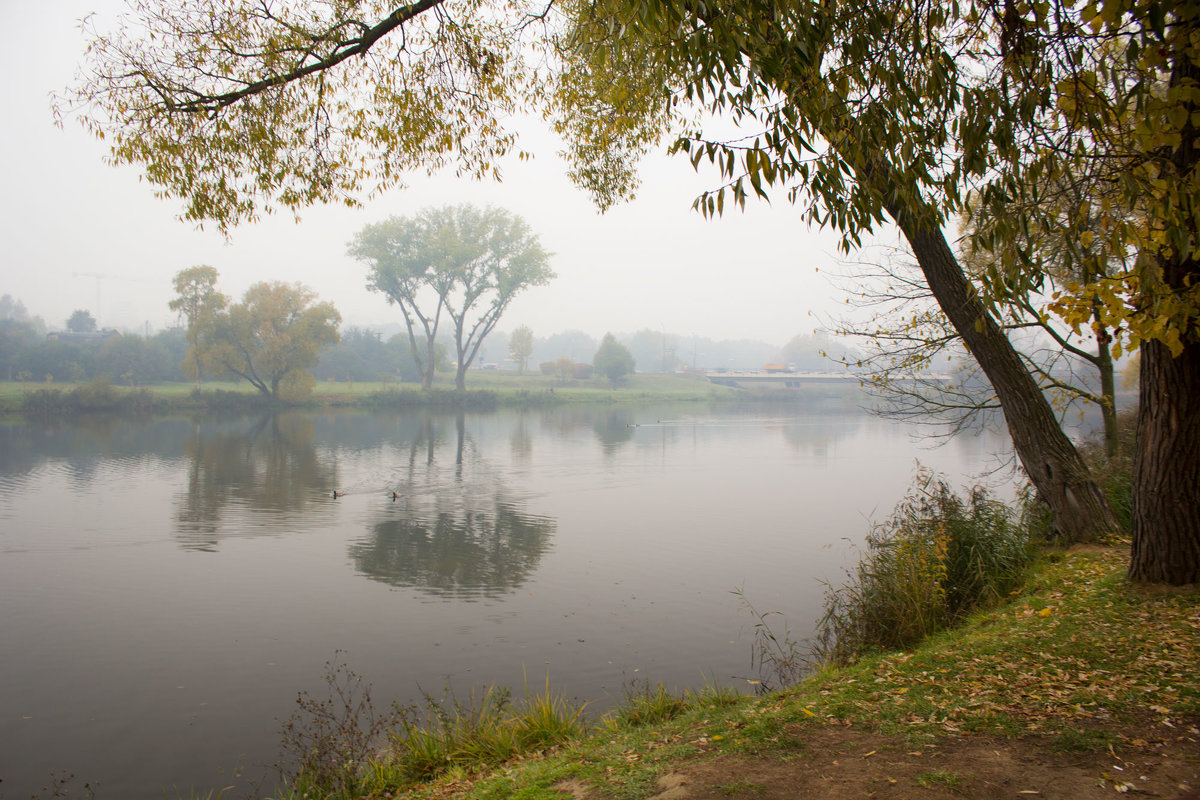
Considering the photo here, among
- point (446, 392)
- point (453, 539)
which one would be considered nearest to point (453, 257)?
point (446, 392)

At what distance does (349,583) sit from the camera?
10.7 metres

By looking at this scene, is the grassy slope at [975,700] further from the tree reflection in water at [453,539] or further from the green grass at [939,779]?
the tree reflection in water at [453,539]

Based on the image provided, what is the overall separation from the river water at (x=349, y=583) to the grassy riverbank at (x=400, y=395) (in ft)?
58.9

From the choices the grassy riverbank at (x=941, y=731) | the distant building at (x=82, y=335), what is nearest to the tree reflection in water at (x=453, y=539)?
the grassy riverbank at (x=941, y=731)

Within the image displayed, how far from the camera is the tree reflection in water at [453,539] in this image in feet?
35.7

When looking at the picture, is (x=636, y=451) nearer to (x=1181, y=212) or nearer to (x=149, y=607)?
(x=149, y=607)

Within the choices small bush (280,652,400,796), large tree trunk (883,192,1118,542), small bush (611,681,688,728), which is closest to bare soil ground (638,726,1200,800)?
small bush (611,681,688,728)

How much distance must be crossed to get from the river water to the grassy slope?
6.56ft

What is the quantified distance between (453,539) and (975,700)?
1039 centimetres

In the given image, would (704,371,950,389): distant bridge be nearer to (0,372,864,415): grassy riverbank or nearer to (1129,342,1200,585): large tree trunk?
(0,372,864,415): grassy riverbank

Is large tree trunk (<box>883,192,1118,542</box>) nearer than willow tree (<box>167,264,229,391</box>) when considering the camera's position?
Yes

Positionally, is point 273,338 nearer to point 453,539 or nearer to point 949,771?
point 453,539

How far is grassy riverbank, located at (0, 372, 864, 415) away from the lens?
40625 millimetres

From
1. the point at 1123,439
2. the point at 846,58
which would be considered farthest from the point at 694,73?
the point at 1123,439
